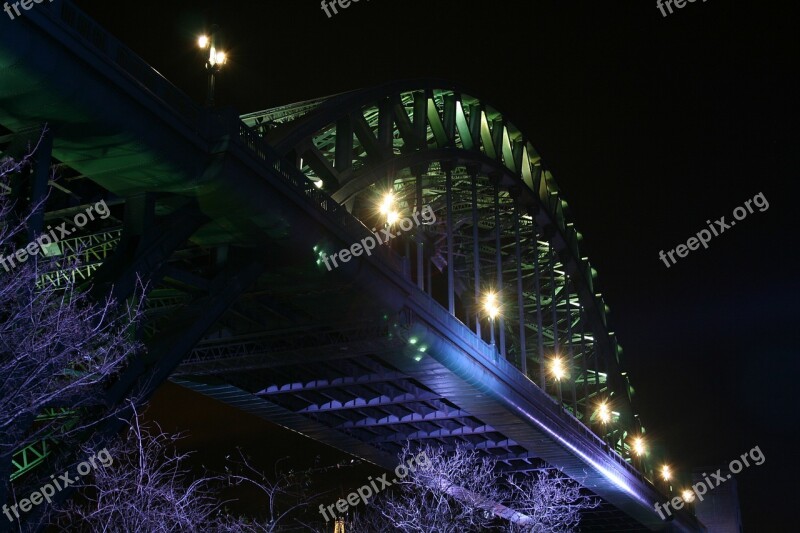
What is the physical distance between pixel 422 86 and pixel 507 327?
38794mm

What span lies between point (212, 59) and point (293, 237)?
5.96m

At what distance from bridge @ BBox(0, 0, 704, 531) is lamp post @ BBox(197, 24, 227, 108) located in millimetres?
498

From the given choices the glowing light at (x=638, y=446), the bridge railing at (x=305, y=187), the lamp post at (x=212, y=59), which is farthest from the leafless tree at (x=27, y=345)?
the glowing light at (x=638, y=446)

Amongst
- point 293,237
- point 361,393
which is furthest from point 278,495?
point 293,237

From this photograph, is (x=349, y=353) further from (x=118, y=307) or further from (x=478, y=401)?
(x=118, y=307)

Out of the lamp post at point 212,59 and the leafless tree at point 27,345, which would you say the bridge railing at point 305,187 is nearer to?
the lamp post at point 212,59

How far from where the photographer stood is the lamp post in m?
22.7

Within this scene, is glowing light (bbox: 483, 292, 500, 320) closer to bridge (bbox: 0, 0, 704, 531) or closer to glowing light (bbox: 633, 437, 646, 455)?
bridge (bbox: 0, 0, 704, 531)

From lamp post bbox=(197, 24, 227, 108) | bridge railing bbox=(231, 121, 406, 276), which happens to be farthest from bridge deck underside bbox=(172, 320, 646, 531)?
lamp post bbox=(197, 24, 227, 108)

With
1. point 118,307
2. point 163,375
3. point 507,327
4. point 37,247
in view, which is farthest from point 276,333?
point 507,327

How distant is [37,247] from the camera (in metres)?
17.5

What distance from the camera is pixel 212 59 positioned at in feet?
74.4

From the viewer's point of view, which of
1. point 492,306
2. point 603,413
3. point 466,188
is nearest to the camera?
point 492,306

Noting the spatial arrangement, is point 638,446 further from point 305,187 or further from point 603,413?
point 305,187
